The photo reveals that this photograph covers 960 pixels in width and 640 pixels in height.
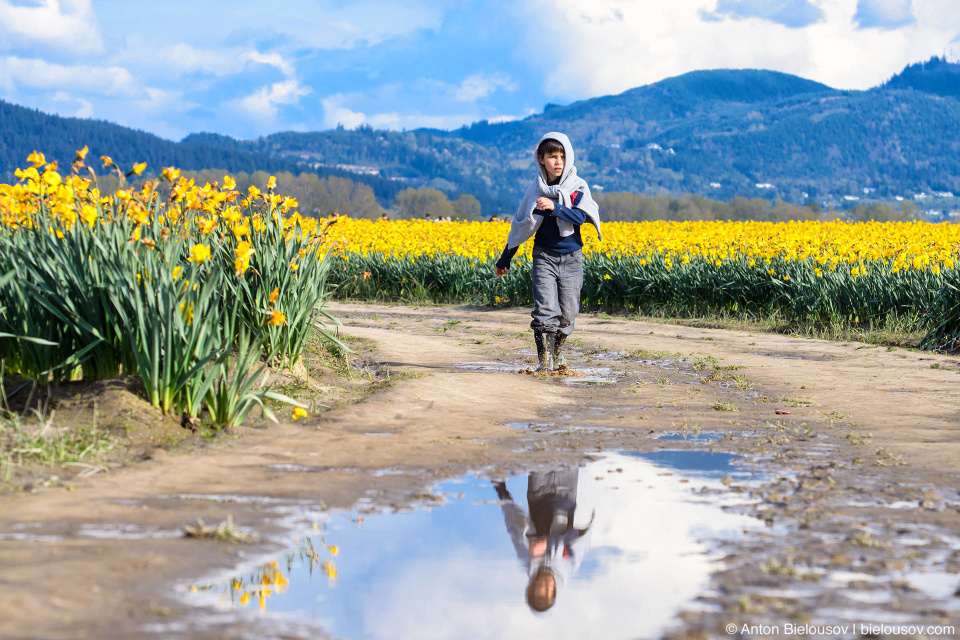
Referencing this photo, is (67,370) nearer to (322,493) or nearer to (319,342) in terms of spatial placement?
(322,493)

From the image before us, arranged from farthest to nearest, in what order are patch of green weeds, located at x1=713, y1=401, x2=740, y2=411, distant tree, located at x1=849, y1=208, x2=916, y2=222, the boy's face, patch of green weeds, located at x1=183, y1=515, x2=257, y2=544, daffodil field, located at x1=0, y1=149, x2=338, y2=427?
distant tree, located at x1=849, y1=208, x2=916, y2=222
the boy's face
patch of green weeds, located at x1=713, y1=401, x2=740, y2=411
daffodil field, located at x1=0, y1=149, x2=338, y2=427
patch of green weeds, located at x1=183, y1=515, x2=257, y2=544

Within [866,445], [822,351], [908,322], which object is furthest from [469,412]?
[908,322]

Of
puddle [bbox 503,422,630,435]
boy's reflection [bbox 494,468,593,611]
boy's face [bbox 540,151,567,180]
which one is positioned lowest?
boy's reflection [bbox 494,468,593,611]

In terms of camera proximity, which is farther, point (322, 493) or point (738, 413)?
point (738, 413)

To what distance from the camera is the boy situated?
328 inches

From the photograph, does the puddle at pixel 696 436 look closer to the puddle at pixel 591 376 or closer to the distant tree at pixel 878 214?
the puddle at pixel 591 376

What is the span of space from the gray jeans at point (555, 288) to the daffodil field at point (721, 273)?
5.89 feet

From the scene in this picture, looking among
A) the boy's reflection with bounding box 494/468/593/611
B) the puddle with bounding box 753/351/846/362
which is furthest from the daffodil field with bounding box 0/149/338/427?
the puddle with bounding box 753/351/846/362

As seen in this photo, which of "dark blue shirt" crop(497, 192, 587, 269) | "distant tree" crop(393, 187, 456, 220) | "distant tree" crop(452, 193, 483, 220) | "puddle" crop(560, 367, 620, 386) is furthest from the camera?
"distant tree" crop(393, 187, 456, 220)

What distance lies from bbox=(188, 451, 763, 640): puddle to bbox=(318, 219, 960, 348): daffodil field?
447 cm

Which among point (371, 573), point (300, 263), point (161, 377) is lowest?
point (371, 573)

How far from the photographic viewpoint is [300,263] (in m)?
7.64

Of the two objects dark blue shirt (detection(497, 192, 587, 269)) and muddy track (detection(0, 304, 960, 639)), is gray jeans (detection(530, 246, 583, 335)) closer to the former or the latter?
dark blue shirt (detection(497, 192, 587, 269))

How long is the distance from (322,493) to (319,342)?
4.76 metres
